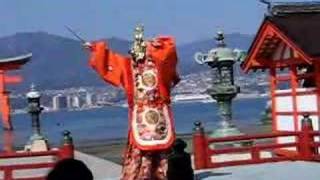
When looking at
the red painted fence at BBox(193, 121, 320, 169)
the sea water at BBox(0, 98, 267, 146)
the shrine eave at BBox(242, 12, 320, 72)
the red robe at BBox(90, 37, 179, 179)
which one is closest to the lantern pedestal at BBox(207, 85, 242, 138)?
the sea water at BBox(0, 98, 267, 146)

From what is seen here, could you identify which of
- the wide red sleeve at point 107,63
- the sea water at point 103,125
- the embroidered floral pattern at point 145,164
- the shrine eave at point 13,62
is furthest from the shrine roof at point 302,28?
the shrine eave at point 13,62

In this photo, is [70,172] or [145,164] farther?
[145,164]

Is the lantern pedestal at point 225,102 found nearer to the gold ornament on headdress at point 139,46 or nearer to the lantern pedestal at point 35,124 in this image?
the lantern pedestal at point 35,124

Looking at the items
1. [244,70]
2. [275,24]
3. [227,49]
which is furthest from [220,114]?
[275,24]

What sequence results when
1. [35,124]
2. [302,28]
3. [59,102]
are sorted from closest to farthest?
[302,28] < [35,124] < [59,102]

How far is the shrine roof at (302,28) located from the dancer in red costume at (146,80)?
5429 mm

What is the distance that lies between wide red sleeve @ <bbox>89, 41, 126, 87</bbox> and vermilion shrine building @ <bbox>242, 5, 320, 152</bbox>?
5.57m

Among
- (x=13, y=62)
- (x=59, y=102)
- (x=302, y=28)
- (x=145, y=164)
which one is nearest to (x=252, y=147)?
(x=302, y=28)

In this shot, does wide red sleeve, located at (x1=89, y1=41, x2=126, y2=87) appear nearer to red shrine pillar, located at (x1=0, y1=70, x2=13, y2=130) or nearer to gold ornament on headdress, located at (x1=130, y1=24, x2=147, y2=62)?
gold ornament on headdress, located at (x1=130, y1=24, x2=147, y2=62)

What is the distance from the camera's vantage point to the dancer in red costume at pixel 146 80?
32.7ft

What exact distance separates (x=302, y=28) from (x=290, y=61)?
27.2 inches

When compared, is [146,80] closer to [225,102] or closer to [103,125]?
[225,102]

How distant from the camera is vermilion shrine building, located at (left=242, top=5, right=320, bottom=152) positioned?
15.3 m

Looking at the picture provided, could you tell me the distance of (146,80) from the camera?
393 inches
